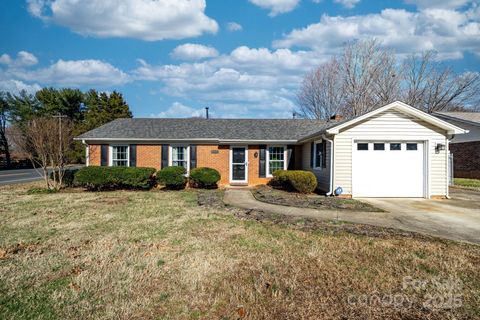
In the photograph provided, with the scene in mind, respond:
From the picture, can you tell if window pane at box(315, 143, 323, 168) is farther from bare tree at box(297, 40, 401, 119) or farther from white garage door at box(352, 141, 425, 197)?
bare tree at box(297, 40, 401, 119)

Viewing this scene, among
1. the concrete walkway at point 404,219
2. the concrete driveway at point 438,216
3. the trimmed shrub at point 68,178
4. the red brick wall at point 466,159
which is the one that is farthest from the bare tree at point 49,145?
the red brick wall at point 466,159

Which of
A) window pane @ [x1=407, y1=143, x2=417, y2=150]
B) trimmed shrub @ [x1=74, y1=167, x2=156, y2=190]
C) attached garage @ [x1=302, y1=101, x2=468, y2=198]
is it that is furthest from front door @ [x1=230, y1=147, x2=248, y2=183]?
window pane @ [x1=407, y1=143, x2=417, y2=150]

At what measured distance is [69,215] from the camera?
8.26 m

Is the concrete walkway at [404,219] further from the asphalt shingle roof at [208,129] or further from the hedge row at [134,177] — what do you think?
the asphalt shingle roof at [208,129]

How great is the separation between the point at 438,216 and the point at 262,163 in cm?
929

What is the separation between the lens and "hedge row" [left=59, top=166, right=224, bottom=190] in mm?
13797

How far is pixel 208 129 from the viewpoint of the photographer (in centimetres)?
1744

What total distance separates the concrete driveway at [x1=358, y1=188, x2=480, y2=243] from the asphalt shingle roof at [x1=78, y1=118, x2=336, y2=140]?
570 cm

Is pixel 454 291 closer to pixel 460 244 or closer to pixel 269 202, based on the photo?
pixel 460 244

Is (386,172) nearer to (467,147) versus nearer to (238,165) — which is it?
(238,165)

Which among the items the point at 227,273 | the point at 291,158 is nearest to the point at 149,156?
the point at 291,158

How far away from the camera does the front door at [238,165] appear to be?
16281 mm

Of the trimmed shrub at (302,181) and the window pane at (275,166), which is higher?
the window pane at (275,166)

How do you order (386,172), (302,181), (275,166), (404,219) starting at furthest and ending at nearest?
(275,166) → (302,181) → (386,172) → (404,219)
